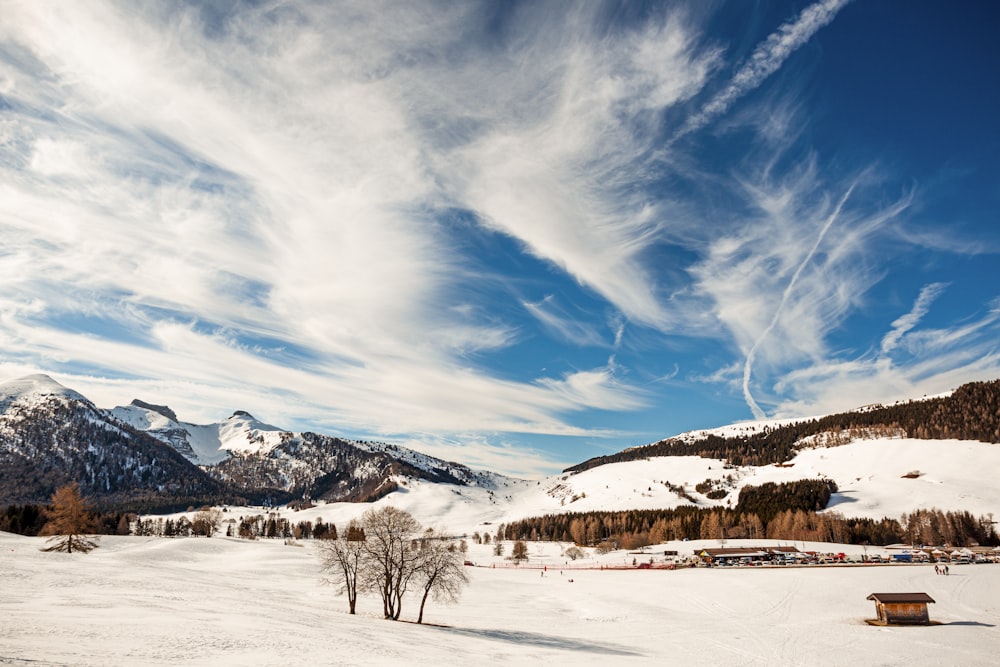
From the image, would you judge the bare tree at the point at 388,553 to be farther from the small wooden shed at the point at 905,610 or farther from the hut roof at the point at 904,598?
the small wooden shed at the point at 905,610

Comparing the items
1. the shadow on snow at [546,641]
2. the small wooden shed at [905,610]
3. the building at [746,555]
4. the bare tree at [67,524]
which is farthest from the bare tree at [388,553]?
the building at [746,555]

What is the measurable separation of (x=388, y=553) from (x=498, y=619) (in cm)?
1963

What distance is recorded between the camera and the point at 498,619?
65.5m

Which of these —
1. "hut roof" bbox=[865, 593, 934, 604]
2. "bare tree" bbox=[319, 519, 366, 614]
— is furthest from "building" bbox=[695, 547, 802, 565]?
"bare tree" bbox=[319, 519, 366, 614]

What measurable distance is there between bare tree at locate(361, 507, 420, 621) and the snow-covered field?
11.9 feet

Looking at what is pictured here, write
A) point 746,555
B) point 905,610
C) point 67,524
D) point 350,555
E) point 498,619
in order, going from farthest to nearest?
point 746,555, point 67,524, point 905,610, point 498,619, point 350,555

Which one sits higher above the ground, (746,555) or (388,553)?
(388,553)

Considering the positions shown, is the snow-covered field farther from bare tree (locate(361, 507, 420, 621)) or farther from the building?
the building

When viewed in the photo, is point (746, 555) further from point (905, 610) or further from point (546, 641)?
point (546, 641)

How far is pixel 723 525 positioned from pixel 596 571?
86.2 metres

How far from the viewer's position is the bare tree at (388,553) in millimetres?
56312

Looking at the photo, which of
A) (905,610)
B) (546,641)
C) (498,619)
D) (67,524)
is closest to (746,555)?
(905,610)

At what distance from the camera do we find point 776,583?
3930 inches

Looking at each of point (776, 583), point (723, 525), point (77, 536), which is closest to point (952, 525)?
point (723, 525)
